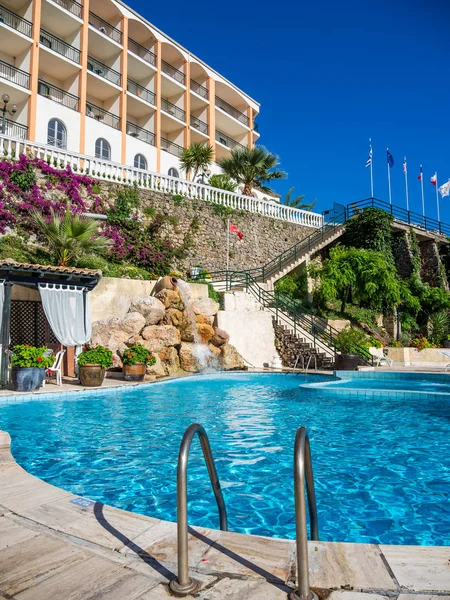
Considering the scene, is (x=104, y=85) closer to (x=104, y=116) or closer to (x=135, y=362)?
(x=104, y=116)

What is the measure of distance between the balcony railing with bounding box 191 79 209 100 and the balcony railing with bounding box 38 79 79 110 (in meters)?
11.2

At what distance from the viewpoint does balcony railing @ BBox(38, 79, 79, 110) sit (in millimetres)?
22953

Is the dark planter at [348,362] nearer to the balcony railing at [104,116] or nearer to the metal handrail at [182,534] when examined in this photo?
the metal handrail at [182,534]

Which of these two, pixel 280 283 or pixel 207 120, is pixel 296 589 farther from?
pixel 207 120

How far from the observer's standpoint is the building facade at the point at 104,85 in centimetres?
2186

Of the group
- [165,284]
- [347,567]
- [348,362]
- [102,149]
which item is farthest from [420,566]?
[102,149]

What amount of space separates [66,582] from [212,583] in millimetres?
649

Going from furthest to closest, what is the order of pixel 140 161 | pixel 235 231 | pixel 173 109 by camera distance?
pixel 173 109, pixel 140 161, pixel 235 231

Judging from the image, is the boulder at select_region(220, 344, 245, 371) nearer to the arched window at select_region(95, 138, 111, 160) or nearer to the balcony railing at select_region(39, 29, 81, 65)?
the arched window at select_region(95, 138, 111, 160)

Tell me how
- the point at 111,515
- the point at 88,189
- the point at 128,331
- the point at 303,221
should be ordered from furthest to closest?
the point at 303,221 < the point at 88,189 < the point at 128,331 < the point at 111,515

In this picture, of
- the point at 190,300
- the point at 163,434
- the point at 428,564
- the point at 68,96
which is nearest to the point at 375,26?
the point at 190,300

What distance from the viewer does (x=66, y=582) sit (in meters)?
1.89

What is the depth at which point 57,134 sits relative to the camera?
22.8 m

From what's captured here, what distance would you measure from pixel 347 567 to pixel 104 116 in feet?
92.4
